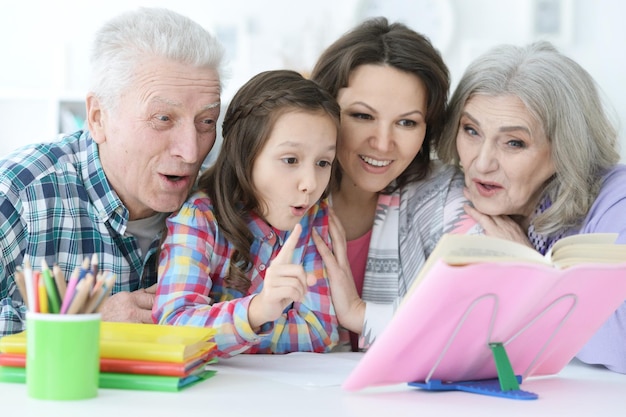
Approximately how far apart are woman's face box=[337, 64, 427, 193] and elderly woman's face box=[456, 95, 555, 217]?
0.43 ft

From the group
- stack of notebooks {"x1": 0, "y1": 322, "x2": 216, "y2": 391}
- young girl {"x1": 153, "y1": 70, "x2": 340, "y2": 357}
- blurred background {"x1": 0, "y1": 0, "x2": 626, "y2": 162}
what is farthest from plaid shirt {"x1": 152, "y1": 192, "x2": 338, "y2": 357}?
blurred background {"x1": 0, "y1": 0, "x2": 626, "y2": 162}

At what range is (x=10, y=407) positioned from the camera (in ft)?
3.51

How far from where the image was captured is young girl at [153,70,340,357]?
168 centimetres

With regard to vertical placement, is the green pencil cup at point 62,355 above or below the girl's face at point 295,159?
below

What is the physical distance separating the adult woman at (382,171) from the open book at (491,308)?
55 centimetres

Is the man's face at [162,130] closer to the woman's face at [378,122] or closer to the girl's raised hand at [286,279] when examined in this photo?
the woman's face at [378,122]

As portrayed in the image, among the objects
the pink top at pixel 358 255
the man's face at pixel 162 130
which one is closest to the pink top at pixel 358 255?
the pink top at pixel 358 255

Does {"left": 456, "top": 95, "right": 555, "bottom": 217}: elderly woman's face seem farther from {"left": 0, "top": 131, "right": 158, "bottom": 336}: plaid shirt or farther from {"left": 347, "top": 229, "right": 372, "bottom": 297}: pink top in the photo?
{"left": 0, "top": 131, "right": 158, "bottom": 336}: plaid shirt

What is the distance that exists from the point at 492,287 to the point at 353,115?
884mm

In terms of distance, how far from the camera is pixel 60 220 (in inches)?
68.8

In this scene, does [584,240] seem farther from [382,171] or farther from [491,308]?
[382,171]

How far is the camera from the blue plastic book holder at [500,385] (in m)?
1.22

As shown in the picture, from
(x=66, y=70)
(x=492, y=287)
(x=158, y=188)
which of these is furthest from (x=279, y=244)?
(x=66, y=70)

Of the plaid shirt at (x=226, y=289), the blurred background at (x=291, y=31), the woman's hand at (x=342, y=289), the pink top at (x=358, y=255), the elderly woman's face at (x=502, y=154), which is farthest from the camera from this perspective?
the blurred background at (x=291, y=31)
